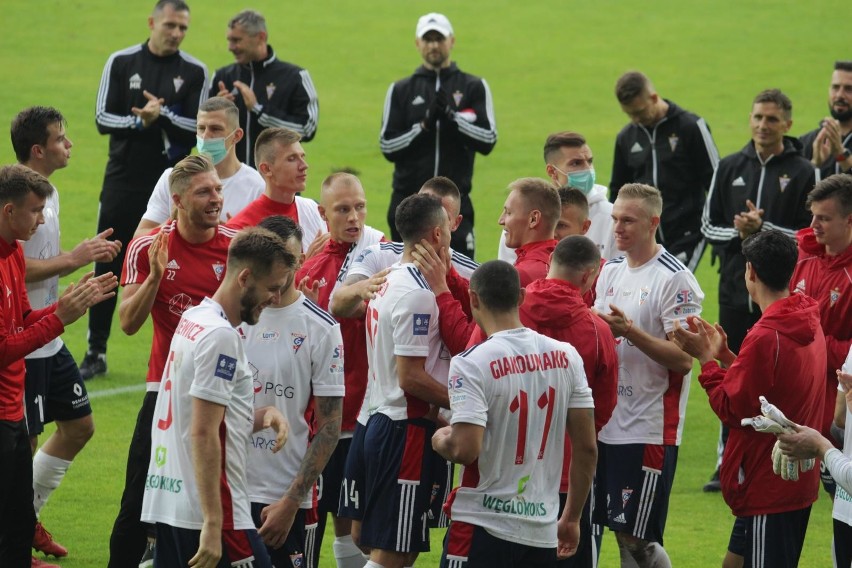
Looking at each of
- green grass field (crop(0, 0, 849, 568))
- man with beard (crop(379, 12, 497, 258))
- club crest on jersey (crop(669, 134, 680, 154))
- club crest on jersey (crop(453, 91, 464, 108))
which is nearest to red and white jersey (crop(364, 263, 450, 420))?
club crest on jersey (crop(669, 134, 680, 154))

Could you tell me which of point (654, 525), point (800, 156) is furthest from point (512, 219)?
point (800, 156)

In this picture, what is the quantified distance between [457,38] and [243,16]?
16.0m

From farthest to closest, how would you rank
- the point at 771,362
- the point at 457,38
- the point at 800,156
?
the point at 457,38 → the point at 800,156 → the point at 771,362

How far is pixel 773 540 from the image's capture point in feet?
20.8

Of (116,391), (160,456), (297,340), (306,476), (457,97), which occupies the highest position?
(457,97)

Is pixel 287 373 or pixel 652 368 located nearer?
pixel 287 373

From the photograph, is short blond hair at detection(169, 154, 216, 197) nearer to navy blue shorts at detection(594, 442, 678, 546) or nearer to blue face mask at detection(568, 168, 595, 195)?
navy blue shorts at detection(594, 442, 678, 546)

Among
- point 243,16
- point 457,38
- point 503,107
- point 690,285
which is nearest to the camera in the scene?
point 690,285

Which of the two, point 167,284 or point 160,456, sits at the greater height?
point 167,284

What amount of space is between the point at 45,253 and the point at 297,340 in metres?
2.66

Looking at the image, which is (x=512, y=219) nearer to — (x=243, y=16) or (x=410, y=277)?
(x=410, y=277)

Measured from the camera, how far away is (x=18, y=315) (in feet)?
21.9

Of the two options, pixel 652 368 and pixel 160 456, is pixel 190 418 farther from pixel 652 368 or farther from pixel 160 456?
pixel 652 368

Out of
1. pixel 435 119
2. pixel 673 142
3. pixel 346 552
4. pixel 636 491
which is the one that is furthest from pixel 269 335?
pixel 435 119
